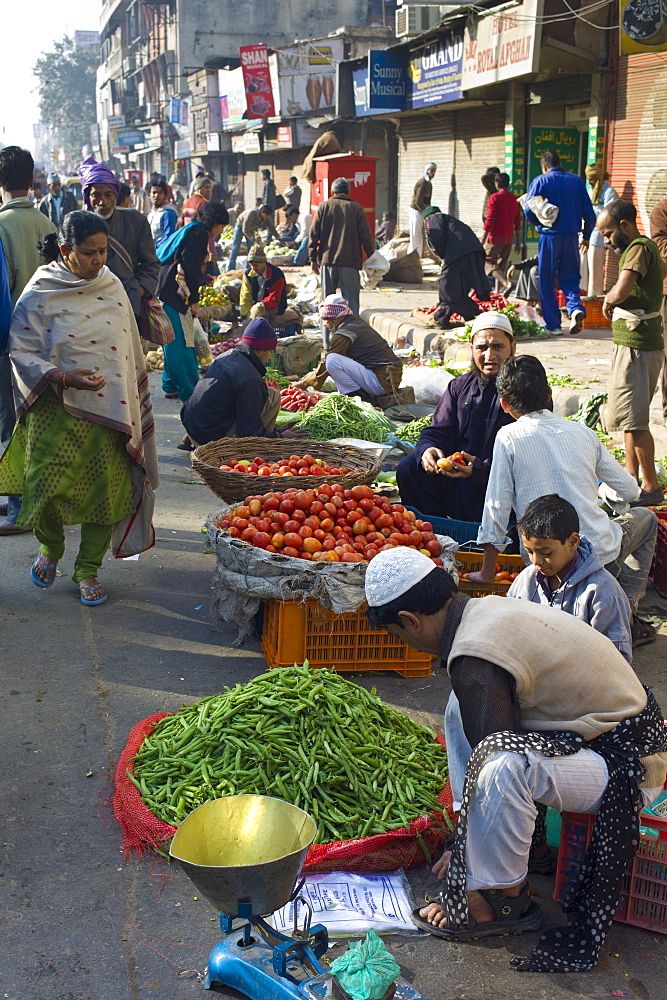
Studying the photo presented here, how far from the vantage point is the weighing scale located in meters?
2.28

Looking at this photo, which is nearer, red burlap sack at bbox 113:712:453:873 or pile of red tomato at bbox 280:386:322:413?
red burlap sack at bbox 113:712:453:873

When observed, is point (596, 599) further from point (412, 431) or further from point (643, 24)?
point (643, 24)

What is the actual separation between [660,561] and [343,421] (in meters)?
3.15

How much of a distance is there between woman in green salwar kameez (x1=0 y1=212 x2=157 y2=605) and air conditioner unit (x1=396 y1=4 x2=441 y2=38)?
19.1 meters

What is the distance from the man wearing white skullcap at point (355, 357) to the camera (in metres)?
8.80

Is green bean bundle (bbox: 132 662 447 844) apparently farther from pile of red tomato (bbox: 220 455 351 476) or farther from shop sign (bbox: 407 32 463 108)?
shop sign (bbox: 407 32 463 108)

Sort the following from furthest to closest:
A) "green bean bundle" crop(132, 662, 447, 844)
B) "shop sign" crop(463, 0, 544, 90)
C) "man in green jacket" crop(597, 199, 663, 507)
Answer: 1. "shop sign" crop(463, 0, 544, 90)
2. "man in green jacket" crop(597, 199, 663, 507)
3. "green bean bundle" crop(132, 662, 447, 844)

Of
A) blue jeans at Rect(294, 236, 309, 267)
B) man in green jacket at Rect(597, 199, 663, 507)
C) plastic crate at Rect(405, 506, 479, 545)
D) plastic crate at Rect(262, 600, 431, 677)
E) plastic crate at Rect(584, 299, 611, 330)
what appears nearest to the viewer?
plastic crate at Rect(262, 600, 431, 677)

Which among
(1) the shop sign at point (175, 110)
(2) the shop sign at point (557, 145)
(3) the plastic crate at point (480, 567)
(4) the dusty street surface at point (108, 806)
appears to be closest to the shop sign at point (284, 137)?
(2) the shop sign at point (557, 145)

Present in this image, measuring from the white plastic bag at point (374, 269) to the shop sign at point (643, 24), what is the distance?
256 inches

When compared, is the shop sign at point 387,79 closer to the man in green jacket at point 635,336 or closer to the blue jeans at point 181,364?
the blue jeans at point 181,364

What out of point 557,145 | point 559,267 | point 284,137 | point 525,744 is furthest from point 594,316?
point 284,137

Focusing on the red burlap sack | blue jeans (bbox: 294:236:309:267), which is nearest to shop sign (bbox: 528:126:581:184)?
blue jeans (bbox: 294:236:309:267)

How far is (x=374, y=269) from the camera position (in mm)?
17562
